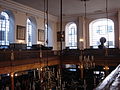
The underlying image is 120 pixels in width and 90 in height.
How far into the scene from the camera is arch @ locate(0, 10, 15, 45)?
11.7m

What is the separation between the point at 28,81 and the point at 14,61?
10.1 ft

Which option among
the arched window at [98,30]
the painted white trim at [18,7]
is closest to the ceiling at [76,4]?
the painted white trim at [18,7]

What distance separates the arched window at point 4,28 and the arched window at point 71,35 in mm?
6799

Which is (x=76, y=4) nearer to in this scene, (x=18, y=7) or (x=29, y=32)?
(x=18, y=7)


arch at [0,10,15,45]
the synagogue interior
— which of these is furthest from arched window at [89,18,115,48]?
arch at [0,10,15,45]

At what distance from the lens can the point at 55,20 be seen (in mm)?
17016

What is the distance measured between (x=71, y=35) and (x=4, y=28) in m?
7.34

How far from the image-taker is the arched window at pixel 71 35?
17.1m

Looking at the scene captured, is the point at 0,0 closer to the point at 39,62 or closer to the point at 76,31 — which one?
the point at 39,62

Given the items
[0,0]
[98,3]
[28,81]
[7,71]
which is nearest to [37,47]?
[28,81]

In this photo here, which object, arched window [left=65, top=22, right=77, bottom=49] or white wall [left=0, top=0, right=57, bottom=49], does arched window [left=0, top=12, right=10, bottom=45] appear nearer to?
white wall [left=0, top=0, right=57, bottom=49]

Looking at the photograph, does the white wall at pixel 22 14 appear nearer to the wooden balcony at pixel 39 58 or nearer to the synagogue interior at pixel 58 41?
the synagogue interior at pixel 58 41

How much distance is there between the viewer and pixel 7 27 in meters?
12.1

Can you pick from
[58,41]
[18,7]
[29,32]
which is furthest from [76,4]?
[58,41]
